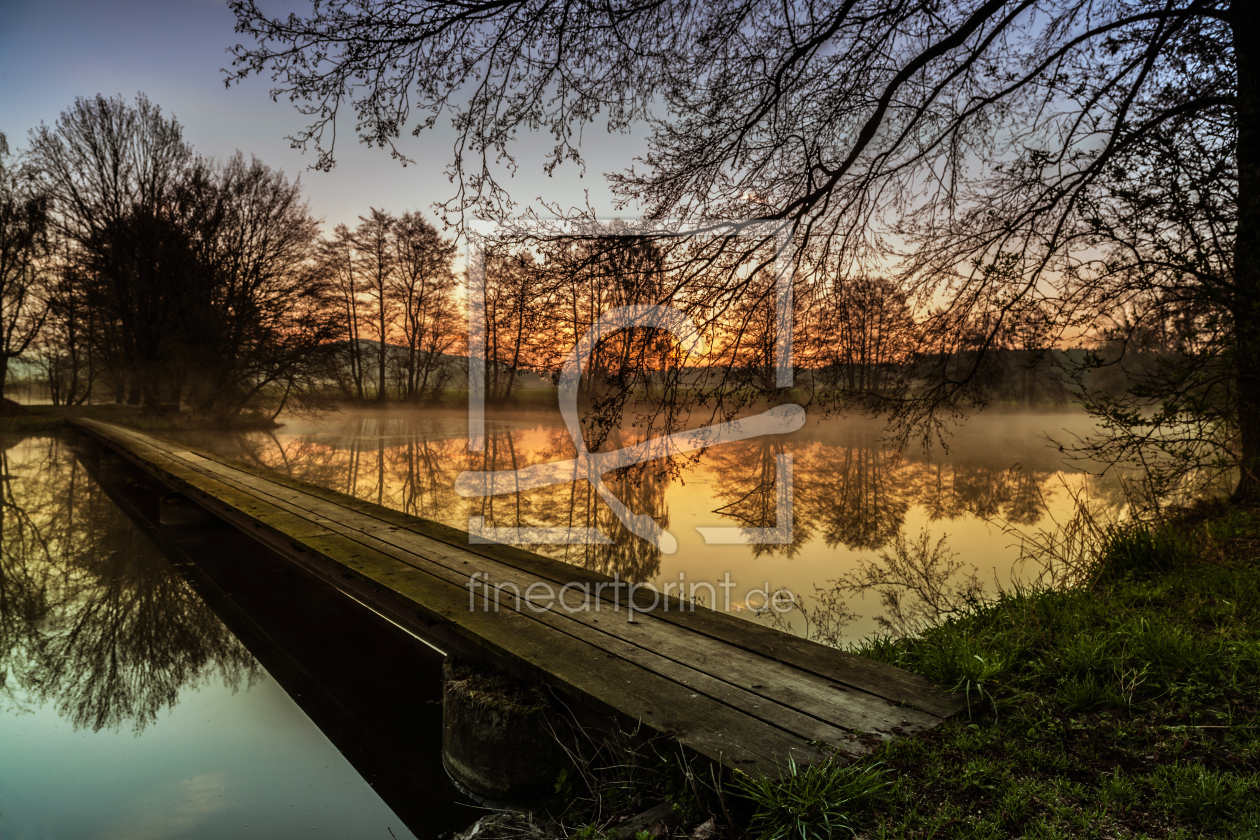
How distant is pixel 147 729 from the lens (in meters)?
3.54

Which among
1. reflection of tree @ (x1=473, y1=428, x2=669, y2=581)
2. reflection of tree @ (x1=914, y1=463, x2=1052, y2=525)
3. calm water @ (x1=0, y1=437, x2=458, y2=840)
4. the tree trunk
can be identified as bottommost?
calm water @ (x1=0, y1=437, x2=458, y2=840)

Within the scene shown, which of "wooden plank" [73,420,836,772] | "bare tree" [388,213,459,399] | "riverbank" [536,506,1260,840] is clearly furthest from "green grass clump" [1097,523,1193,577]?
"bare tree" [388,213,459,399]

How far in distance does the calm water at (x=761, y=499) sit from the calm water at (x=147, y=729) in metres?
2.32

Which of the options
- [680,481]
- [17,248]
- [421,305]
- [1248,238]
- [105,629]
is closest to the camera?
[1248,238]

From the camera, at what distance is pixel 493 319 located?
4.01m

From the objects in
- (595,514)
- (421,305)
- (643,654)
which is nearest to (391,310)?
(421,305)

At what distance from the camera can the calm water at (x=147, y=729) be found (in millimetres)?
2770

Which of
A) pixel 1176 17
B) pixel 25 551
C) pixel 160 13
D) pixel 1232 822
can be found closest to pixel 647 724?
pixel 1232 822

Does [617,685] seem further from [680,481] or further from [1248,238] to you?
[1248,238]

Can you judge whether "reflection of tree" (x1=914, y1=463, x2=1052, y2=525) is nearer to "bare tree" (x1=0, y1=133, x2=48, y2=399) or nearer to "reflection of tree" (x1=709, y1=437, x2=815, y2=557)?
"reflection of tree" (x1=709, y1=437, x2=815, y2=557)

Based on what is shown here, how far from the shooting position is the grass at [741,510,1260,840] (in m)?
1.57

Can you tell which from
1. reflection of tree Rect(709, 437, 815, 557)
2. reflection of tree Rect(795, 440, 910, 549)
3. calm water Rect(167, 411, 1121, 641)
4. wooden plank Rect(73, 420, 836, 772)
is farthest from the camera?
reflection of tree Rect(795, 440, 910, 549)

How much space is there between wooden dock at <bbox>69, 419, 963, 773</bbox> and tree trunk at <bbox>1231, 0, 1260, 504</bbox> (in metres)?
3.14

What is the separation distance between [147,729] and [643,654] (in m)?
3.00
